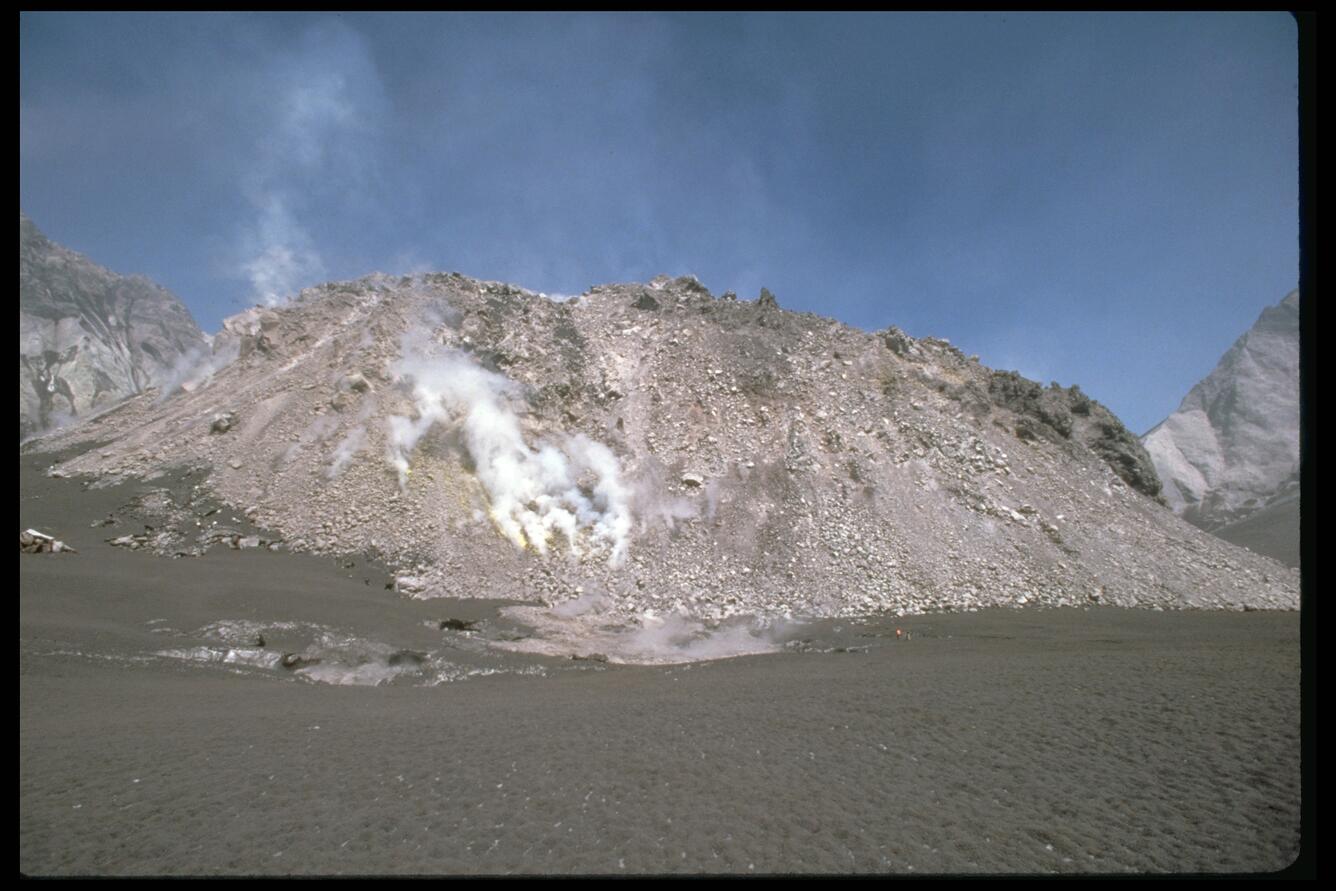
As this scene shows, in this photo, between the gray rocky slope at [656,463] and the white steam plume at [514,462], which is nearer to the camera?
the gray rocky slope at [656,463]

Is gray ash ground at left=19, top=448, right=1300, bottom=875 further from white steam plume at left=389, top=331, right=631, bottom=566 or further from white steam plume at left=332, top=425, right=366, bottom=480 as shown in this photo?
white steam plume at left=332, top=425, right=366, bottom=480

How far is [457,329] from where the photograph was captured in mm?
40438

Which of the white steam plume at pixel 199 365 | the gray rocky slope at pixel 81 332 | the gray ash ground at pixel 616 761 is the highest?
the white steam plume at pixel 199 365

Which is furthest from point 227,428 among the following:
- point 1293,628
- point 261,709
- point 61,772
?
point 1293,628

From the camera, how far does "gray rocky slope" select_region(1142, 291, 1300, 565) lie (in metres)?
82.8

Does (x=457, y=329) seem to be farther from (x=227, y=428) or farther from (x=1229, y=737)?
(x=1229, y=737)

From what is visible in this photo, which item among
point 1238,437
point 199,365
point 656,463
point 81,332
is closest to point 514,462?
point 656,463

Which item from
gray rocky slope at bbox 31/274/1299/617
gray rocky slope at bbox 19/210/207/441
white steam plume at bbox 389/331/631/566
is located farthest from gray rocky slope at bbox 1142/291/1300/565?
gray rocky slope at bbox 19/210/207/441

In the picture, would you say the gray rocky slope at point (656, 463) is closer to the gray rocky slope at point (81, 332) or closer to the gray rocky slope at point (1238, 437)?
the gray rocky slope at point (81, 332)

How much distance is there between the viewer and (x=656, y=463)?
116 ft

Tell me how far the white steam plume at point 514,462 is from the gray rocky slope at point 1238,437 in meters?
88.7

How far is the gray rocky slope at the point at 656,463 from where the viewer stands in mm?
28312

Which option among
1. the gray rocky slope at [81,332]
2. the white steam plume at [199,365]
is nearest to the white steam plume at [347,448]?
the gray rocky slope at [81,332]

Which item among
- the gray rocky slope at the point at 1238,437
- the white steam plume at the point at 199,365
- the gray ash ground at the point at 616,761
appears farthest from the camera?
the gray rocky slope at the point at 1238,437
